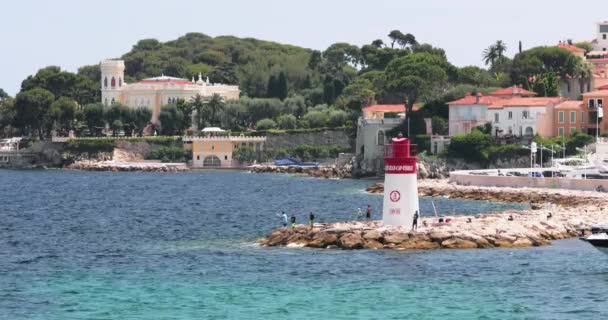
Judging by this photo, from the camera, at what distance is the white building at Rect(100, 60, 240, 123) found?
153250mm

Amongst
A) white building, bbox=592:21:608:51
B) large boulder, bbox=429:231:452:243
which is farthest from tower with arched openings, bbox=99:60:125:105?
large boulder, bbox=429:231:452:243

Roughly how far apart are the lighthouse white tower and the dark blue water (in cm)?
211

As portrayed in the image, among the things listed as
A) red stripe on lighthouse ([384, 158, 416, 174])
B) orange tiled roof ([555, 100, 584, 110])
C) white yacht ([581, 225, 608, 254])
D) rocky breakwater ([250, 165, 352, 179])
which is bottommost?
white yacht ([581, 225, 608, 254])

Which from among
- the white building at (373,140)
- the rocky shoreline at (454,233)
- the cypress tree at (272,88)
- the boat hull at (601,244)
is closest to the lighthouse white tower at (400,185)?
the rocky shoreline at (454,233)

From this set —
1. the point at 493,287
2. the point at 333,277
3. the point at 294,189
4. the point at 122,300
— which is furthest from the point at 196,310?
the point at 294,189

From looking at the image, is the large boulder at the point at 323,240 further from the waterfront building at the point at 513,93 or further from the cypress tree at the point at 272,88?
the cypress tree at the point at 272,88

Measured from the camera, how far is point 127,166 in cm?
13862

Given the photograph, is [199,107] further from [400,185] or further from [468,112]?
[400,185]

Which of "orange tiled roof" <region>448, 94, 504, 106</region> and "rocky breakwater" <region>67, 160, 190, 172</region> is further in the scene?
"rocky breakwater" <region>67, 160, 190, 172</region>

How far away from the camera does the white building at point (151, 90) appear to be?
153 metres

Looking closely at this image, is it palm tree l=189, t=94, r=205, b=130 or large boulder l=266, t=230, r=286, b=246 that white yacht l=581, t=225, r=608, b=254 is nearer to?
large boulder l=266, t=230, r=286, b=246

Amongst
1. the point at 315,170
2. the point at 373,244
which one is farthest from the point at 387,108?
the point at 373,244

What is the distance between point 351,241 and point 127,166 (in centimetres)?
9214

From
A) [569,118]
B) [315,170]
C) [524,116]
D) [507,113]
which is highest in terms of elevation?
[507,113]
